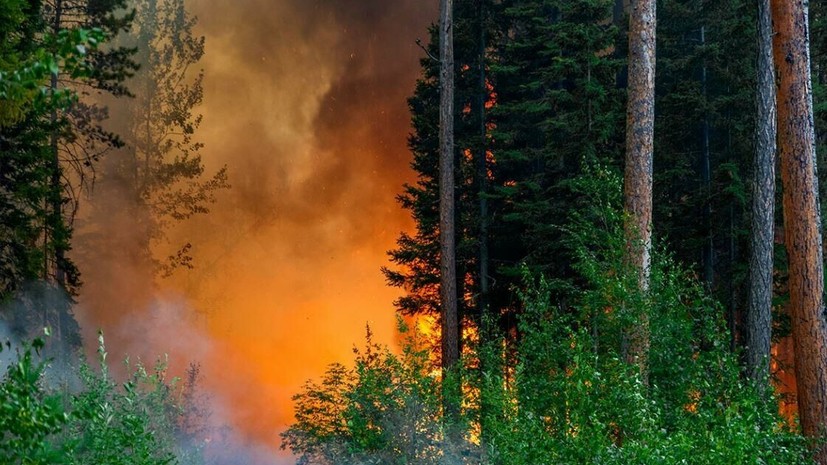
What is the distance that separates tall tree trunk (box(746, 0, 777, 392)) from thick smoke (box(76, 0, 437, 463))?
16044mm

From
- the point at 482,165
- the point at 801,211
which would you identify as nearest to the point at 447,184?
the point at 482,165

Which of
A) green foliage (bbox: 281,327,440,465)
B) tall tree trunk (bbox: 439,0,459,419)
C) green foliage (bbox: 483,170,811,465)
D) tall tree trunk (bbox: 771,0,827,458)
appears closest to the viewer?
green foliage (bbox: 483,170,811,465)

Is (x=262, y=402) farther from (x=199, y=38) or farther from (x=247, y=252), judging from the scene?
(x=199, y=38)

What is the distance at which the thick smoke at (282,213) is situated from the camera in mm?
27734

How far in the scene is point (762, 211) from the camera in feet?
41.0

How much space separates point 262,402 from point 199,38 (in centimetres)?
1389

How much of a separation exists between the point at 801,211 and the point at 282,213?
22.8 metres

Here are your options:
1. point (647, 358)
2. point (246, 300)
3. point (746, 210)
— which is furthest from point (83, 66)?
point (246, 300)

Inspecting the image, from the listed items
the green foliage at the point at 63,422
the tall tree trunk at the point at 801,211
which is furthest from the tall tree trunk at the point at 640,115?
the green foliage at the point at 63,422

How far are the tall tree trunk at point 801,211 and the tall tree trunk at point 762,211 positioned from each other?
2.64 meters

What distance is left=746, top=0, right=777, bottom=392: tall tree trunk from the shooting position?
12.5m

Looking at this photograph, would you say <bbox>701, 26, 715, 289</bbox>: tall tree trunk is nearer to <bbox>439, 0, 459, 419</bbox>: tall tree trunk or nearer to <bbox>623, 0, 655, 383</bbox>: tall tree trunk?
<bbox>439, 0, 459, 419</bbox>: tall tree trunk

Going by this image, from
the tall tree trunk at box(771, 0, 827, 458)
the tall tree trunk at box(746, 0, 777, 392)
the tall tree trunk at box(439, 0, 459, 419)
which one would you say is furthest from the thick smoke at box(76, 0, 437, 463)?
the tall tree trunk at box(771, 0, 827, 458)

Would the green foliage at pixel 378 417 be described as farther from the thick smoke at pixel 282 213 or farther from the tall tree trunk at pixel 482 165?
the thick smoke at pixel 282 213
